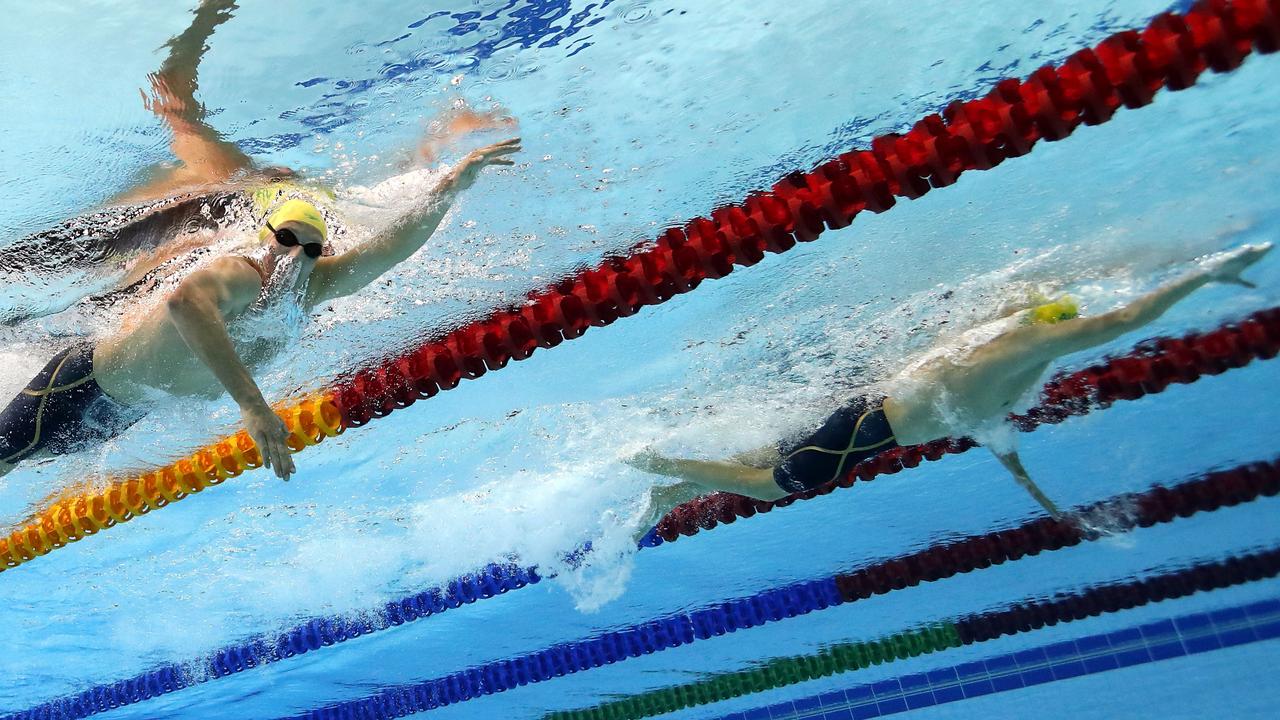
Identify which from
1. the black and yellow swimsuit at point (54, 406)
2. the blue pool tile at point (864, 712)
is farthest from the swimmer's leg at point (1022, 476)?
the black and yellow swimsuit at point (54, 406)

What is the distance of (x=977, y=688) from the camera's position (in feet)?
23.4

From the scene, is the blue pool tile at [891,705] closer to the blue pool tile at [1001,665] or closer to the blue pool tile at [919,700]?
the blue pool tile at [919,700]

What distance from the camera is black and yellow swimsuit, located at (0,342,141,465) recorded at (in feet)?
12.0

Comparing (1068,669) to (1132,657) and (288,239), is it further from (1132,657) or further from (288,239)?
(288,239)

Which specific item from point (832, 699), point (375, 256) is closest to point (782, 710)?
point (832, 699)

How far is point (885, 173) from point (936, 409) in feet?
5.69

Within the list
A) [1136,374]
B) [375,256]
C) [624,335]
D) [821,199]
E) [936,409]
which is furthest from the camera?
[624,335]

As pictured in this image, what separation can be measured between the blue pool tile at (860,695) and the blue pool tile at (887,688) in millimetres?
42

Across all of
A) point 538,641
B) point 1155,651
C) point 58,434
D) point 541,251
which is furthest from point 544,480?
point 1155,651

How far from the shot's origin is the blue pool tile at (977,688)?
23.4 feet

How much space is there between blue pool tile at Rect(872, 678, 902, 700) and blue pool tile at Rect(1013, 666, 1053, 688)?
0.99 m

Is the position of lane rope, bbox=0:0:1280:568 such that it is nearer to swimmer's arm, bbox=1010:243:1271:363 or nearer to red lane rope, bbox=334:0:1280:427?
red lane rope, bbox=334:0:1280:427

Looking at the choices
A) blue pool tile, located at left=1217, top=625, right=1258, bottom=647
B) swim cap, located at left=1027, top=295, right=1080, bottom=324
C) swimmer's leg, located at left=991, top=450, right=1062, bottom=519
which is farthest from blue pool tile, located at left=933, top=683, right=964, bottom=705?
swim cap, located at left=1027, top=295, right=1080, bottom=324

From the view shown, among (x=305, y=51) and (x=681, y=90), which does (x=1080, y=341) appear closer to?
(x=681, y=90)
